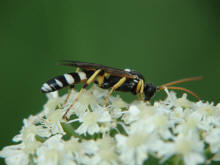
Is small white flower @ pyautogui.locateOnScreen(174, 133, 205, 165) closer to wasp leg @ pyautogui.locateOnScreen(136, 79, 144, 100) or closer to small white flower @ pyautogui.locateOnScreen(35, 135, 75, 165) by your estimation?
small white flower @ pyautogui.locateOnScreen(35, 135, 75, 165)

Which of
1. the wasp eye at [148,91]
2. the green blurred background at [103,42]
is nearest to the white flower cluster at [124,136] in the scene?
the wasp eye at [148,91]

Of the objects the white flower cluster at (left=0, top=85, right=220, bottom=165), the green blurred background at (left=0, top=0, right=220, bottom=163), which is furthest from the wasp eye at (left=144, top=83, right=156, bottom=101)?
the green blurred background at (left=0, top=0, right=220, bottom=163)

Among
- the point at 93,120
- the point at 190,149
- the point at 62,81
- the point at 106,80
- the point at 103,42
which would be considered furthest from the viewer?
the point at 103,42

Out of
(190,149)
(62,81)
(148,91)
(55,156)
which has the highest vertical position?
(62,81)

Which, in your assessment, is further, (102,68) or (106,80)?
(106,80)

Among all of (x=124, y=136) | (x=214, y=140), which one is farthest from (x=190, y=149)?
(x=124, y=136)

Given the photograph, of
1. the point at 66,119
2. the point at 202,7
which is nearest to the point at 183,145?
the point at 66,119

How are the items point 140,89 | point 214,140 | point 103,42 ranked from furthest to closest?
point 103,42 → point 140,89 → point 214,140

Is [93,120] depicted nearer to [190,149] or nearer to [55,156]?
[55,156]
